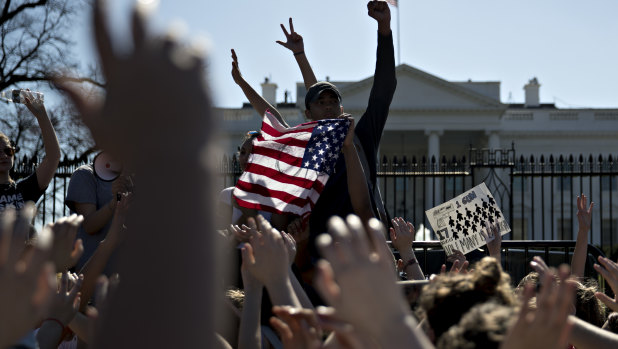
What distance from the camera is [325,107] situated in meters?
3.70

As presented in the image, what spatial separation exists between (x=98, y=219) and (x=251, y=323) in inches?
83.6

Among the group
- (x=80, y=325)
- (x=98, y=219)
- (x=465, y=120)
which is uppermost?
(x=465, y=120)

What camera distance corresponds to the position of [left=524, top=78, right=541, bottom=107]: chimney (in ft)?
184

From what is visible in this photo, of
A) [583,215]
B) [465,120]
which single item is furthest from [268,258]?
[465,120]

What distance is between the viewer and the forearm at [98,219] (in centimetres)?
385

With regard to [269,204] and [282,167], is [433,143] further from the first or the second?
[269,204]

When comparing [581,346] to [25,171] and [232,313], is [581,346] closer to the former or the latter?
[232,313]

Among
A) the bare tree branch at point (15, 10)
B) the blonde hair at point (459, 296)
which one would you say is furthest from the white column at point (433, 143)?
the blonde hair at point (459, 296)

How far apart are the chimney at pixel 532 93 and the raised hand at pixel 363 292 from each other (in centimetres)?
5825

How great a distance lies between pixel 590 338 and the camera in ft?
6.43

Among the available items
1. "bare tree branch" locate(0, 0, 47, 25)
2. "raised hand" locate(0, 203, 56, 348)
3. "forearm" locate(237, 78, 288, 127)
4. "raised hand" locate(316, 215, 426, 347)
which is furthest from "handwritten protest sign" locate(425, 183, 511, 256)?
"bare tree branch" locate(0, 0, 47, 25)

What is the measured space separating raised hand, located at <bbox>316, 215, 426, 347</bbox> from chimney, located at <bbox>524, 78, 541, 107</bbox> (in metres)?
58.2

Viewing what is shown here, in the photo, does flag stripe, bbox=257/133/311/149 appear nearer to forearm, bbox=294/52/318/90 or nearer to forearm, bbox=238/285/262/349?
forearm, bbox=294/52/318/90

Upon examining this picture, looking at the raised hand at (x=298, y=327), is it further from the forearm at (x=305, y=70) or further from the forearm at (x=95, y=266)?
the forearm at (x=305, y=70)
